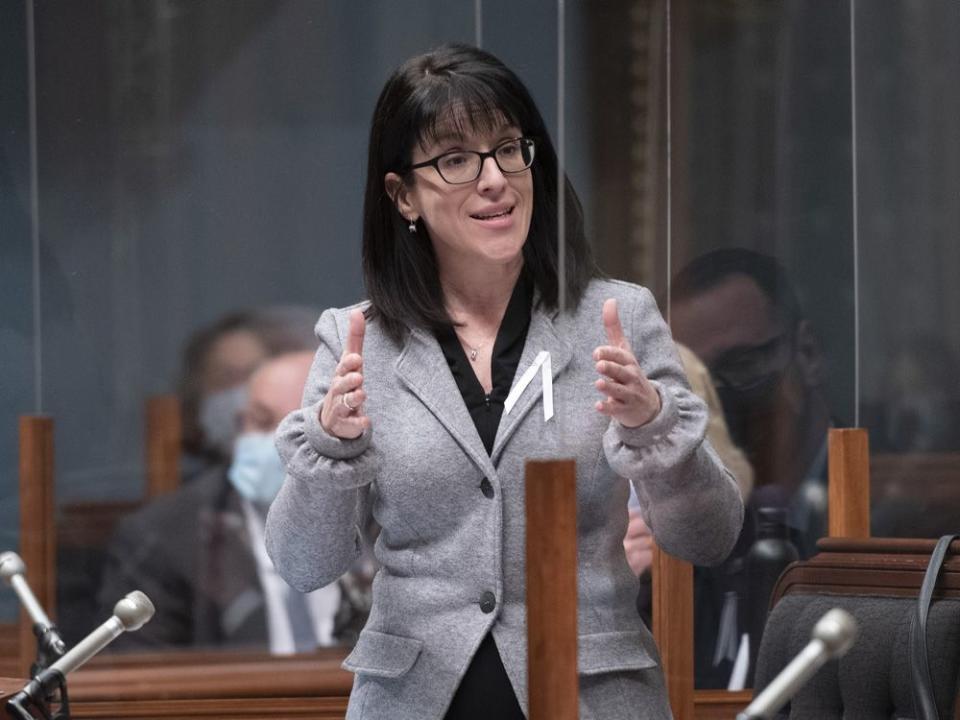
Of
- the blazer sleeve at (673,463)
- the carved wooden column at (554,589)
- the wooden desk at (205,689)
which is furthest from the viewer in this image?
the wooden desk at (205,689)

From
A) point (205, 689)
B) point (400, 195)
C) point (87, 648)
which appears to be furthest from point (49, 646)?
point (205, 689)

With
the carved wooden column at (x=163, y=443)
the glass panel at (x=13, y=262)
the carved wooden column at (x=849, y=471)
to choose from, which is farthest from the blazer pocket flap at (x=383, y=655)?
the carved wooden column at (x=163, y=443)

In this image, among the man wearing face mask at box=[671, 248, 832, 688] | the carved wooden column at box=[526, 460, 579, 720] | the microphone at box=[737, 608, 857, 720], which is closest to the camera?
the microphone at box=[737, 608, 857, 720]

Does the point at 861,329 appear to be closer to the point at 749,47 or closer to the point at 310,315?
the point at 749,47

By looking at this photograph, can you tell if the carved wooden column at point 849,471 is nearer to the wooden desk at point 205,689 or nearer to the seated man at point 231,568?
the wooden desk at point 205,689

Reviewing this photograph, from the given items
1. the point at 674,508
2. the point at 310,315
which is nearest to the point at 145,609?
the point at 674,508

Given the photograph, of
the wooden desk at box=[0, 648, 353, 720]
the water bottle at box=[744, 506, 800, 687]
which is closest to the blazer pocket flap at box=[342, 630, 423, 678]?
the water bottle at box=[744, 506, 800, 687]

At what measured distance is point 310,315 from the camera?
367cm

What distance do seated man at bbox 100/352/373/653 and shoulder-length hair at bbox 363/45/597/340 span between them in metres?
1.67

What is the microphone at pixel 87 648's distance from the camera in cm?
145

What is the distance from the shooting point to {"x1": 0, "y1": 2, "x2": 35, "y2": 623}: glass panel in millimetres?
2975

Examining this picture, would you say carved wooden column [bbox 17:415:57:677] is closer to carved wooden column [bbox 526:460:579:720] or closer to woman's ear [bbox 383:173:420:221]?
woman's ear [bbox 383:173:420:221]

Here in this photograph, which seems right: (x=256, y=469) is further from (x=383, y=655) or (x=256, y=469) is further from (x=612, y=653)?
(x=612, y=653)

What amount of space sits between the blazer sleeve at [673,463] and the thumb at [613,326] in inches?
1.8
